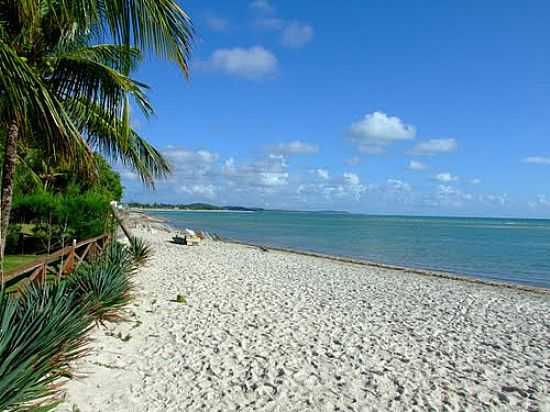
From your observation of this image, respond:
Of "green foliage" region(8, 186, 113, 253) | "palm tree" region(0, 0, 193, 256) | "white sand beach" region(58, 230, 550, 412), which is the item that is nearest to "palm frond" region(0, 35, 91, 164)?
"palm tree" region(0, 0, 193, 256)

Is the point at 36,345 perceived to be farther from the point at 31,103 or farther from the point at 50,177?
the point at 50,177

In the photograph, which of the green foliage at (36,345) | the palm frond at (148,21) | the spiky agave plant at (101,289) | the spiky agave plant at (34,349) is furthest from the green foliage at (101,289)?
the palm frond at (148,21)

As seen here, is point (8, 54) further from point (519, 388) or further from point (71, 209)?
point (71, 209)

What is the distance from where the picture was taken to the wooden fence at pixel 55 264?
16.8ft

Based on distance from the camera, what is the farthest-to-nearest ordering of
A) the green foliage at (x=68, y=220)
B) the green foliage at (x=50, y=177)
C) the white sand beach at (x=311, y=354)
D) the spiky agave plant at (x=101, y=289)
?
1. the green foliage at (x=68, y=220)
2. the green foliage at (x=50, y=177)
3. the spiky agave plant at (x=101, y=289)
4. the white sand beach at (x=311, y=354)

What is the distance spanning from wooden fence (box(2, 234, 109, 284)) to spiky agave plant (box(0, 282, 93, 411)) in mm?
601

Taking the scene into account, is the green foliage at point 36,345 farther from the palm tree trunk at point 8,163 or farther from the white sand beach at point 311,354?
the palm tree trunk at point 8,163

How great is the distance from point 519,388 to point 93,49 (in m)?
7.17

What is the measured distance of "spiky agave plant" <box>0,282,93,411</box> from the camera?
9.14 ft

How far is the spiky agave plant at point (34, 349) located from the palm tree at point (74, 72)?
1443 millimetres

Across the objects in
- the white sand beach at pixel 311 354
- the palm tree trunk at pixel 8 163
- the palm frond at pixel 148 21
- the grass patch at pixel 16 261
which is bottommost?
the white sand beach at pixel 311 354

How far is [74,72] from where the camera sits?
5.19 meters

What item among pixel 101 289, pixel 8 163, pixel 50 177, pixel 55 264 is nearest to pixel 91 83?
pixel 8 163

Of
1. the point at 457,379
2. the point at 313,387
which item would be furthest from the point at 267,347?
the point at 457,379
